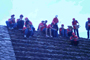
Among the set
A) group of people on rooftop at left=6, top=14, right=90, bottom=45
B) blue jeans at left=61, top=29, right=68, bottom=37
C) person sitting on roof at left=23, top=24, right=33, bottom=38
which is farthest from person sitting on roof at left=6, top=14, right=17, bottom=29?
blue jeans at left=61, top=29, right=68, bottom=37

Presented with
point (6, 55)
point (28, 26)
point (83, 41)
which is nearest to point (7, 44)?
point (6, 55)

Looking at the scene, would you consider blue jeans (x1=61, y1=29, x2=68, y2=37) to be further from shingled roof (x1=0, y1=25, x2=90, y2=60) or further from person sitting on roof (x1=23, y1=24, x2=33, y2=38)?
person sitting on roof (x1=23, y1=24, x2=33, y2=38)

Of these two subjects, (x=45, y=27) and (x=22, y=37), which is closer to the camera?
(x=22, y=37)

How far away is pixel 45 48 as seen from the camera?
10.5 m

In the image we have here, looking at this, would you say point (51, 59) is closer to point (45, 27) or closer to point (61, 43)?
point (61, 43)

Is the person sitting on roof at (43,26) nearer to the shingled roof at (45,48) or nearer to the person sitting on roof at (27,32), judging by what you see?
the shingled roof at (45,48)

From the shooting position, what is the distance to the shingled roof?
962cm

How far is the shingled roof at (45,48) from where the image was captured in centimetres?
962

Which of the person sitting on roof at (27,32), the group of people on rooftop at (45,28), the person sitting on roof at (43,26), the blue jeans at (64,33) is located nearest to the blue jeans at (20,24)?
the group of people on rooftop at (45,28)

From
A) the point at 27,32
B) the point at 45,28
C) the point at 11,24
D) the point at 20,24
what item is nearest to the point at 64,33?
the point at 45,28

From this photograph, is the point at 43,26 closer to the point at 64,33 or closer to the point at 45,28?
the point at 45,28

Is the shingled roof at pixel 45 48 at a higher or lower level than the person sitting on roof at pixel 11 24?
lower

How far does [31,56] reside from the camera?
941 centimetres

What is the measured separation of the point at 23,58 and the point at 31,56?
500 mm
